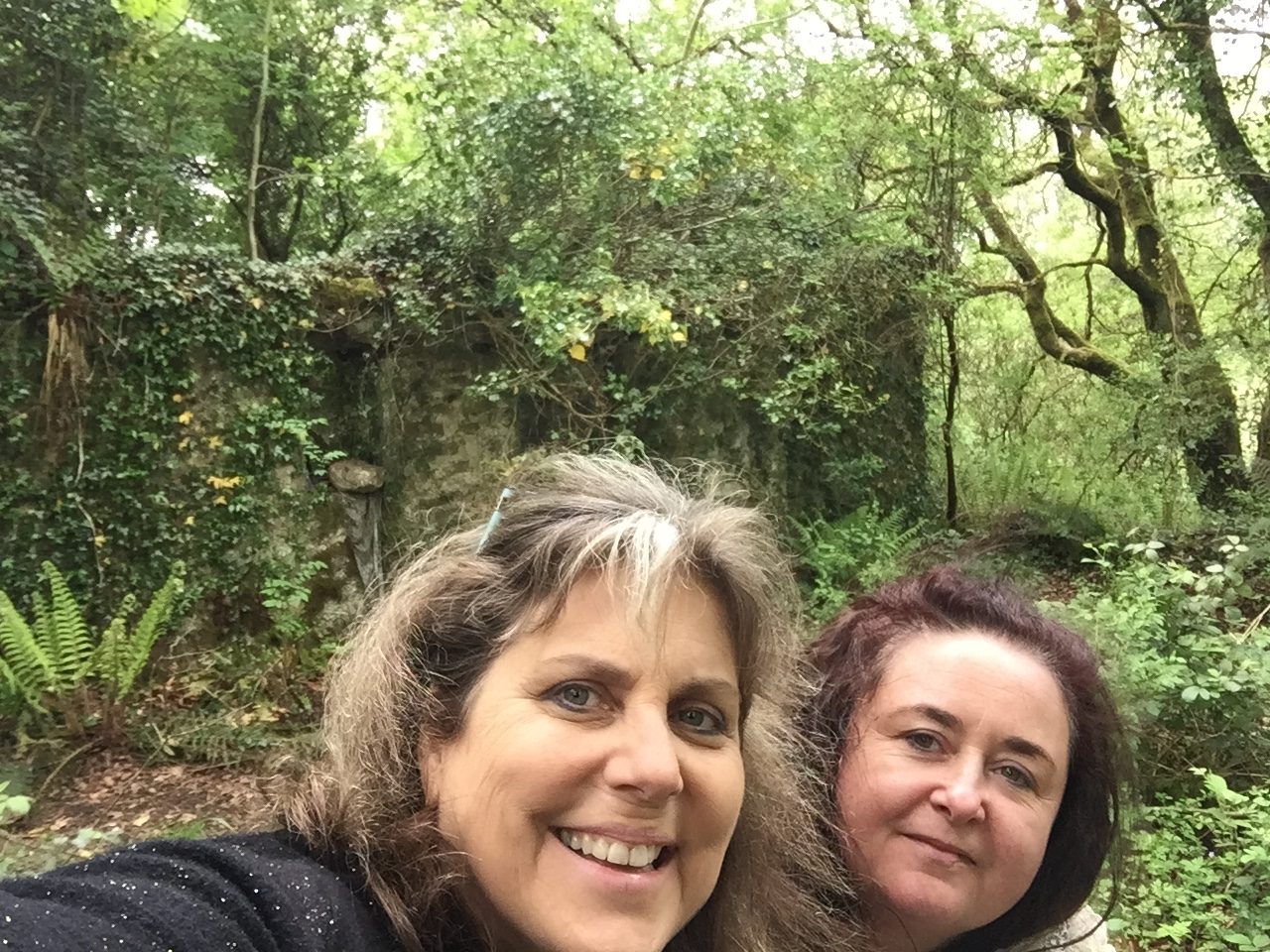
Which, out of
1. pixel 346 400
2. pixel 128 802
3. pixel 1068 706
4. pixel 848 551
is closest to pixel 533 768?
pixel 1068 706

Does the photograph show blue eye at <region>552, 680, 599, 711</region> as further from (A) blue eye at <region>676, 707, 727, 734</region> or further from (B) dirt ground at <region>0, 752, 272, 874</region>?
(B) dirt ground at <region>0, 752, 272, 874</region>

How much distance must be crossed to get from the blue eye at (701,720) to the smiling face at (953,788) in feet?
1.77

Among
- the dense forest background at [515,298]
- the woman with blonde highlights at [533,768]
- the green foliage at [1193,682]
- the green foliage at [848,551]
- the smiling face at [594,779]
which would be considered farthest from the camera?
the green foliage at [848,551]

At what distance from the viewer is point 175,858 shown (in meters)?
0.89

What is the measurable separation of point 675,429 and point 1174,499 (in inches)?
200

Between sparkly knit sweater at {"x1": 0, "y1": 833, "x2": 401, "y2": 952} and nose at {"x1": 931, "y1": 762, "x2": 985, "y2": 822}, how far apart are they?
36.9 inches

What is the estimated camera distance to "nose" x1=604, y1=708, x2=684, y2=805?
1017mm

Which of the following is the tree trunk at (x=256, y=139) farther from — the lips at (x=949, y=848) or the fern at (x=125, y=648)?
the lips at (x=949, y=848)

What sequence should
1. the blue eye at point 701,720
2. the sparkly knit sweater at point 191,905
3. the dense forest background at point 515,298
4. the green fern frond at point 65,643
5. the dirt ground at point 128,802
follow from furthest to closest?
the dense forest background at point 515,298 < the green fern frond at point 65,643 < the dirt ground at point 128,802 < the blue eye at point 701,720 < the sparkly knit sweater at point 191,905

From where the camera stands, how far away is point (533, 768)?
3.35 feet

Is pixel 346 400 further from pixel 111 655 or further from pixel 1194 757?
pixel 1194 757

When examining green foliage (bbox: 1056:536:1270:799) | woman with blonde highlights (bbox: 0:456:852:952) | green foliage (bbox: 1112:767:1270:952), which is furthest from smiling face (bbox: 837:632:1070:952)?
green foliage (bbox: 1056:536:1270:799)

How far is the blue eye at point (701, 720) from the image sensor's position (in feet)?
3.70

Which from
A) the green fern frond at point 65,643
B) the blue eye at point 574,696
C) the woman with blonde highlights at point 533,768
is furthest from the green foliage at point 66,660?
the blue eye at point 574,696
